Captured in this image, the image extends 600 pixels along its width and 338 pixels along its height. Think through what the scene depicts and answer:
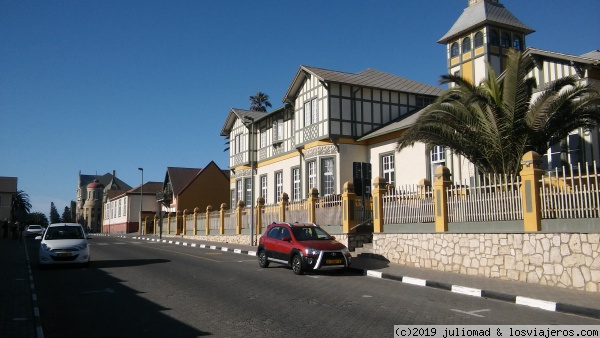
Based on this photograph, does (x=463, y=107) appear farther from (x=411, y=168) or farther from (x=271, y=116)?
(x=271, y=116)

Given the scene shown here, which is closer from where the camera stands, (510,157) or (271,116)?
(510,157)

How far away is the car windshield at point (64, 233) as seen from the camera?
18172 mm

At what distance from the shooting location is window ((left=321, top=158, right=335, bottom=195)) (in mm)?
28531

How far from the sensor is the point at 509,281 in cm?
1334

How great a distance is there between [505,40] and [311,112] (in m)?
12.6

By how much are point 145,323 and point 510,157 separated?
461 inches

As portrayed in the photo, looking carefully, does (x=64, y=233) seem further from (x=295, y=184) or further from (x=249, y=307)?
(x=295, y=184)

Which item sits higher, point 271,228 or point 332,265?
point 271,228

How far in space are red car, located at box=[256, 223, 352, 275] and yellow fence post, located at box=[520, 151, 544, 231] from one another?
537cm

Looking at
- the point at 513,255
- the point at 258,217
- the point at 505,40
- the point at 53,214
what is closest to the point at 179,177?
the point at 258,217

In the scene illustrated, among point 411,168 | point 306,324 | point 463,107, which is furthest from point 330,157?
point 306,324

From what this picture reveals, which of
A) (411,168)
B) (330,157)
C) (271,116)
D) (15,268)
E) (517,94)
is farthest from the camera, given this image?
(271,116)

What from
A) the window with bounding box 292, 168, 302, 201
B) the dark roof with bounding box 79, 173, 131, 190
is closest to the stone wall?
the window with bounding box 292, 168, 302, 201

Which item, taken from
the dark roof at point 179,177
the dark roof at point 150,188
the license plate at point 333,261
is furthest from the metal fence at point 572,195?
the dark roof at point 150,188
